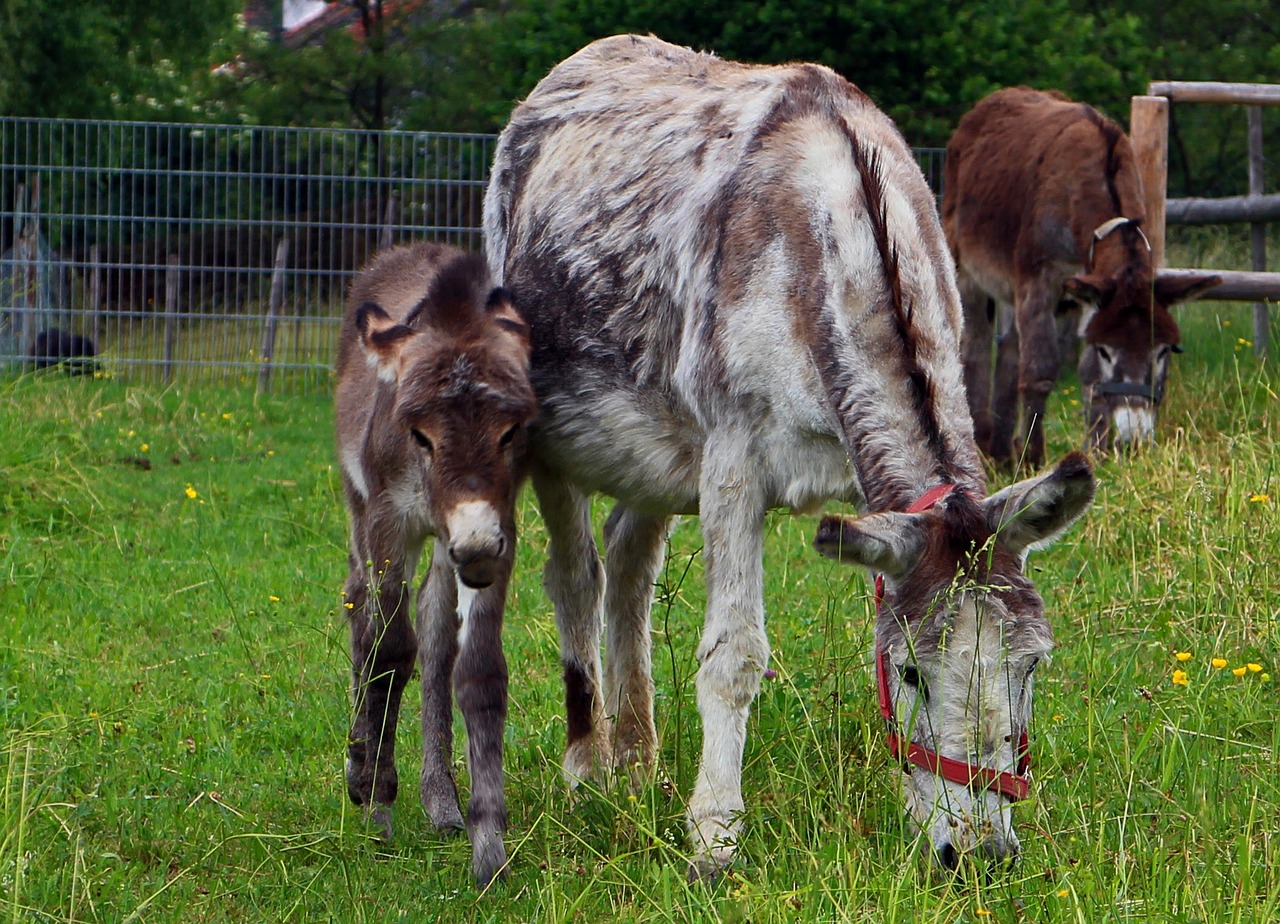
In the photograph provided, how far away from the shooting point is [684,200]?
13.0ft

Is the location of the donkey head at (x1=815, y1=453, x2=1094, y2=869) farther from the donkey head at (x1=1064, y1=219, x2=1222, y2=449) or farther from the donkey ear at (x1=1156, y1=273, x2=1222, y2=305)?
the donkey ear at (x1=1156, y1=273, x2=1222, y2=305)

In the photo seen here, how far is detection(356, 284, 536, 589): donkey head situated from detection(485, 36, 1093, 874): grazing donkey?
43cm

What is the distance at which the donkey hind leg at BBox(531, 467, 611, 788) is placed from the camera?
15.1 feet

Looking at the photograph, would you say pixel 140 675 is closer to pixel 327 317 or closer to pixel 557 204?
pixel 557 204

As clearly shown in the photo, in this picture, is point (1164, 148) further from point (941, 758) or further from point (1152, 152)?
point (941, 758)

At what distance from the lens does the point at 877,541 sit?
2980 millimetres

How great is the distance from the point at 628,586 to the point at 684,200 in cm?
139

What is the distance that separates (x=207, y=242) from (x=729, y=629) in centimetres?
1000

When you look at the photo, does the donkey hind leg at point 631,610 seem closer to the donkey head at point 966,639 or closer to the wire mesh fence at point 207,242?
the donkey head at point 966,639

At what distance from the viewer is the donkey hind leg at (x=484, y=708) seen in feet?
11.9

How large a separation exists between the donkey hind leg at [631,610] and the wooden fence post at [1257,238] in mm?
7421

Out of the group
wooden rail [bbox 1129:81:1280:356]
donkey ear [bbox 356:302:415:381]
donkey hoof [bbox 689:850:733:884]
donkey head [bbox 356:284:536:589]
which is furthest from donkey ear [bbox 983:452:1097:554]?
wooden rail [bbox 1129:81:1280:356]

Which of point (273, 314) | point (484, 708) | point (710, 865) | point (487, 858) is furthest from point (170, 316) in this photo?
point (710, 865)

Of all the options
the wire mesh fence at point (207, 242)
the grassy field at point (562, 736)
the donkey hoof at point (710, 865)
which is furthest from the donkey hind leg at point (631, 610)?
the wire mesh fence at point (207, 242)
